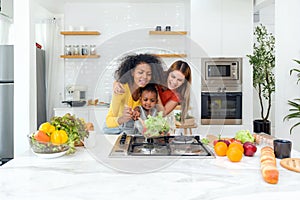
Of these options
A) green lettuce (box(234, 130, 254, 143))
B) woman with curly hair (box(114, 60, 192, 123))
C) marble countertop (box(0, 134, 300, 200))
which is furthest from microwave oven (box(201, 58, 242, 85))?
marble countertop (box(0, 134, 300, 200))

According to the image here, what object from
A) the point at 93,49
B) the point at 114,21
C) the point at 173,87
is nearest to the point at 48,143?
the point at 173,87

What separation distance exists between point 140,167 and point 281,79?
2.63 metres

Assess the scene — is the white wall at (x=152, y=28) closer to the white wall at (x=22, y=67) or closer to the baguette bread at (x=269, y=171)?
the white wall at (x=22, y=67)

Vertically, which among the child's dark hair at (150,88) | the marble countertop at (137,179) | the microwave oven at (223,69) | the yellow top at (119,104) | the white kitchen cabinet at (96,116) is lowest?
the marble countertop at (137,179)

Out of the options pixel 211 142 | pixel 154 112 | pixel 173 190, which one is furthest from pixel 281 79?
pixel 173 190

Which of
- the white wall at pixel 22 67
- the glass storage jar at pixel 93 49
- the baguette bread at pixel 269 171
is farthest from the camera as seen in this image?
the glass storage jar at pixel 93 49

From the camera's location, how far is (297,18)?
3268mm

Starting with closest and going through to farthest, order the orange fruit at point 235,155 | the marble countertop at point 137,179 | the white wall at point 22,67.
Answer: the marble countertop at point 137,179
the orange fruit at point 235,155
the white wall at point 22,67

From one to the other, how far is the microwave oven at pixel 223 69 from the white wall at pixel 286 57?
2.76 ft

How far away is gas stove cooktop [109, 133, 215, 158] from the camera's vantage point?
157 centimetres

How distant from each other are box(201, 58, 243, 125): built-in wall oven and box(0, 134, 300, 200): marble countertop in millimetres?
2779

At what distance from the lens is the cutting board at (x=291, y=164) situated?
52.9 inches

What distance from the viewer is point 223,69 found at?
4.35m

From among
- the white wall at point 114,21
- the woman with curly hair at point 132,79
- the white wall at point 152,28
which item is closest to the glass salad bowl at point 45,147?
the woman with curly hair at point 132,79
